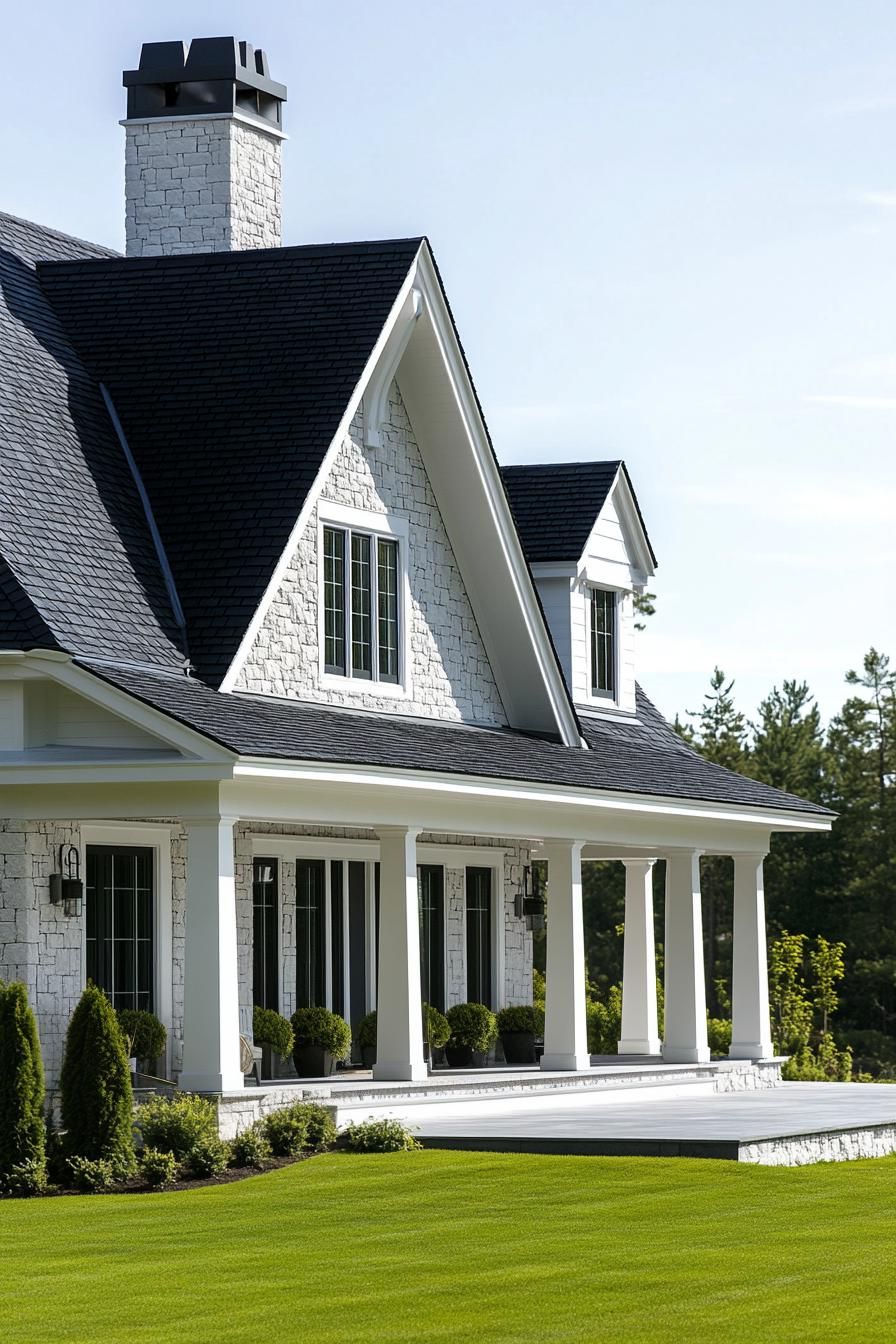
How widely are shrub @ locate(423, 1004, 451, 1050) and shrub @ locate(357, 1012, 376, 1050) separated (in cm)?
85

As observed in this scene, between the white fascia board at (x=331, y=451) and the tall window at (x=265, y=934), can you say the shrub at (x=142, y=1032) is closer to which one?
the tall window at (x=265, y=934)

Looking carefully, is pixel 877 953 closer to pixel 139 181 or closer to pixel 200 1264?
pixel 139 181

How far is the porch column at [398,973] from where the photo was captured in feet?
71.6

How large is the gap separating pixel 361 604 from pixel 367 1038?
15.0 feet

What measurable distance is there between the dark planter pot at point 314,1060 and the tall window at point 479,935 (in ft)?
14.9

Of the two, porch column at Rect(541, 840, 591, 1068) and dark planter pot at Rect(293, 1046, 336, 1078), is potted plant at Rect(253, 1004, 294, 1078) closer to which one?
dark planter pot at Rect(293, 1046, 336, 1078)

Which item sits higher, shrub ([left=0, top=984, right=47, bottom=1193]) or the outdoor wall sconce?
the outdoor wall sconce

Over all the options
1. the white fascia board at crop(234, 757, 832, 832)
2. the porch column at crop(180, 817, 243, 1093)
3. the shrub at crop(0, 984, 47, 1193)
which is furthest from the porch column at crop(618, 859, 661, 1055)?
the shrub at crop(0, 984, 47, 1193)

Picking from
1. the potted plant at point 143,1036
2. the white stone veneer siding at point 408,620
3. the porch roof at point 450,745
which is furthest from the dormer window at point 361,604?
the potted plant at point 143,1036

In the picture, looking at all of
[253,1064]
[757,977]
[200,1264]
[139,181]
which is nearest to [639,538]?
[757,977]

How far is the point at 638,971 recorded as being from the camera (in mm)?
30844

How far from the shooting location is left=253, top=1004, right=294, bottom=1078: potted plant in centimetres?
2281

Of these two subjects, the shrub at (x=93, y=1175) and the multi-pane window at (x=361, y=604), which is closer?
the shrub at (x=93, y=1175)

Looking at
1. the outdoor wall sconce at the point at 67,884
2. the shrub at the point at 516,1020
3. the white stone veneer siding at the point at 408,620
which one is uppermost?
the white stone veneer siding at the point at 408,620
